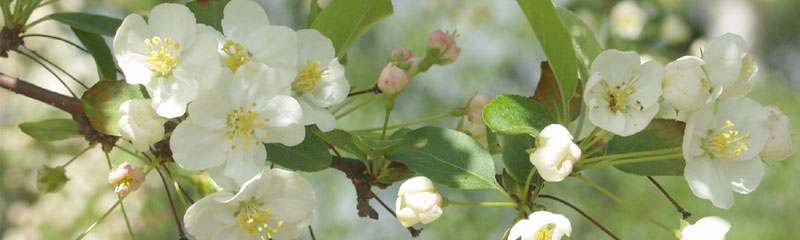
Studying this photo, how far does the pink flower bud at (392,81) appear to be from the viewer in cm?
113

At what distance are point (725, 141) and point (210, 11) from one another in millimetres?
563

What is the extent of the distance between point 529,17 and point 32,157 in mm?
3243

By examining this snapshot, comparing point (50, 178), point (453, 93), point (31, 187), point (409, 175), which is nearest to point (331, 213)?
point (453, 93)

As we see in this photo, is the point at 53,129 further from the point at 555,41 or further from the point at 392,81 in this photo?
the point at 555,41

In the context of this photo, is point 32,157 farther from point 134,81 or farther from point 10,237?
point 134,81

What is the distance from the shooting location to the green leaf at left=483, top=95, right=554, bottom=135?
0.98m

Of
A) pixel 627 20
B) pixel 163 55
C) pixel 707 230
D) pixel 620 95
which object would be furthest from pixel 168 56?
pixel 627 20

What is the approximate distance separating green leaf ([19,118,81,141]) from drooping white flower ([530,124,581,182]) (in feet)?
1.99

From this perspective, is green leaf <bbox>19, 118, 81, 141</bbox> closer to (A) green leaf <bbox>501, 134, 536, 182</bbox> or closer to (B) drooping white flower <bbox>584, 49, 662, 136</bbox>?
(A) green leaf <bbox>501, 134, 536, 182</bbox>

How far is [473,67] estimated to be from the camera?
455 cm

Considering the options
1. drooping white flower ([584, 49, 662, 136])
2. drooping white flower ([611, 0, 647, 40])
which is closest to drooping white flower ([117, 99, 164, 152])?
drooping white flower ([584, 49, 662, 136])

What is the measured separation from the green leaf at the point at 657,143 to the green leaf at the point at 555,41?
0.08 meters

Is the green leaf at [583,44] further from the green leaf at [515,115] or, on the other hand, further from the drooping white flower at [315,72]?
the drooping white flower at [315,72]

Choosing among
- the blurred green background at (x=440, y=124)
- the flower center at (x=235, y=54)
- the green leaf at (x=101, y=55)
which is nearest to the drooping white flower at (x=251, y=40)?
the flower center at (x=235, y=54)
